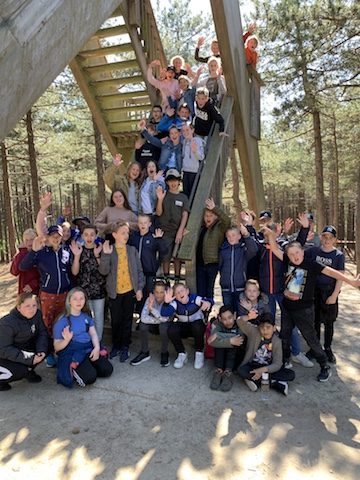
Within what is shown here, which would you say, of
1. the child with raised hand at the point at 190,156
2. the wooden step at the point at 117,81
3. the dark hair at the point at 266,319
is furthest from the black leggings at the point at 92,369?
the wooden step at the point at 117,81

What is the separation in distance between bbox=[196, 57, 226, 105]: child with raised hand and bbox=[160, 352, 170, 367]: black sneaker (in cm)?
516

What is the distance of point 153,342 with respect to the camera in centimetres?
557

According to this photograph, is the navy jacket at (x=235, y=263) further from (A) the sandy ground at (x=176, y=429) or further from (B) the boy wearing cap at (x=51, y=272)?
(B) the boy wearing cap at (x=51, y=272)

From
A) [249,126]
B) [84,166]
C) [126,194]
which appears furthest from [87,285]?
[84,166]

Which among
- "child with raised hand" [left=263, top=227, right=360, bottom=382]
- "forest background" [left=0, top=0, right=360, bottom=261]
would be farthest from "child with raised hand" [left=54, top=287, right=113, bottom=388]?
"forest background" [left=0, top=0, right=360, bottom=261]

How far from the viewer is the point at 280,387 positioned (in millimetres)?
4145

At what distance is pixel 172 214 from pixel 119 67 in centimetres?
404

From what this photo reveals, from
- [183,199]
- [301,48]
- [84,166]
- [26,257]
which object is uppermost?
[301,48]

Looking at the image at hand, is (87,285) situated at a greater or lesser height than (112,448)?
greater

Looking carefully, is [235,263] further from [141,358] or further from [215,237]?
[141,358]

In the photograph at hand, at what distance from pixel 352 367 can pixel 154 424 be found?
2792mm

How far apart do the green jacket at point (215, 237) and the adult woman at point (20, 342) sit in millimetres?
2419

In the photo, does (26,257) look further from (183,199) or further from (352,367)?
(352,367)

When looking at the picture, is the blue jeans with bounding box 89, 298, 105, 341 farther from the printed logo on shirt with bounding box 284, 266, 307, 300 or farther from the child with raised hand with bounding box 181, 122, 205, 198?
the printed logo on shirt with bounding box 284, 266, 307, 300
